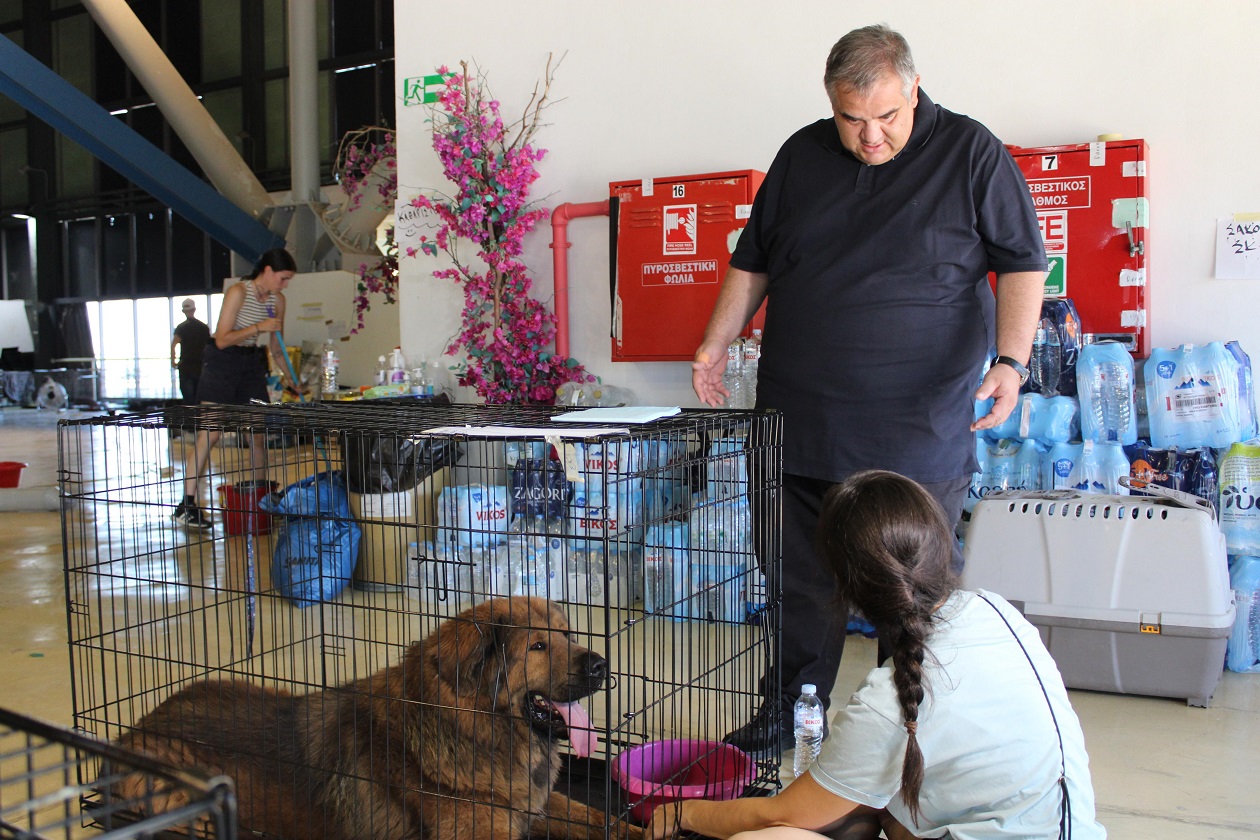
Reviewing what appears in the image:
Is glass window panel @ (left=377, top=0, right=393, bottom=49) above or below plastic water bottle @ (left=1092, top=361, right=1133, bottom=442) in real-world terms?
above

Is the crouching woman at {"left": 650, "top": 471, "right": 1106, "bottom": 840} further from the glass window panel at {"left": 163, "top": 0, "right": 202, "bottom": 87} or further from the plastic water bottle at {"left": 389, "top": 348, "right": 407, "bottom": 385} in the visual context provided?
the glass window panel at {"left": 163, "top": 0, "right": 202, "bottom": 87}

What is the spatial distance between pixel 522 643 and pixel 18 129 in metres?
19.6

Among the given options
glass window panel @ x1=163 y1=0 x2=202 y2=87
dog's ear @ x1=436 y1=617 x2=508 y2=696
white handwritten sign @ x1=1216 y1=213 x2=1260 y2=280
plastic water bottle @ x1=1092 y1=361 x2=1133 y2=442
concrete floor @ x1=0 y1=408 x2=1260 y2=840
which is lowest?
concrete floor @ x1=0 y1=408 x2=1260 y2=840

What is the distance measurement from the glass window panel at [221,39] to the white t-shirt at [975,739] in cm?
1540

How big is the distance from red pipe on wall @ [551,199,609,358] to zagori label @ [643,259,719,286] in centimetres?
47

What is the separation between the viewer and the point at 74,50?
16.5 metres

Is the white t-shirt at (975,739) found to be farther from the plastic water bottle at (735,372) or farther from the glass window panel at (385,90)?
the glass window panel at (385,90)

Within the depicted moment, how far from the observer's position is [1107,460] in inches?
143

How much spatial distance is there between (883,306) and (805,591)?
0.74 m

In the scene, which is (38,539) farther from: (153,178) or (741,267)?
(741,267)

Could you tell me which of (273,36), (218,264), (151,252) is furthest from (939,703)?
(151,252)

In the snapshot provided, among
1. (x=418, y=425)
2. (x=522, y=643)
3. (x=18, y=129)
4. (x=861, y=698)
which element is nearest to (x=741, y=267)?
(x=418, y=425)

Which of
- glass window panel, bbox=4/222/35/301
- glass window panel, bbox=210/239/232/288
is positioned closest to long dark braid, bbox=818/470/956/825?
glass window panel, bbox=210/239/232/288

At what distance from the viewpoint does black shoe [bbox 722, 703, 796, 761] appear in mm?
2453
